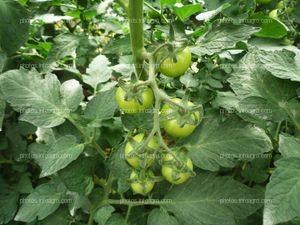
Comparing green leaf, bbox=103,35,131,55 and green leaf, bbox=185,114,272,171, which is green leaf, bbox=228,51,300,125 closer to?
green leaf, bbox=185,114,272,171

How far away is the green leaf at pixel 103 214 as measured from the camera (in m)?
0.77

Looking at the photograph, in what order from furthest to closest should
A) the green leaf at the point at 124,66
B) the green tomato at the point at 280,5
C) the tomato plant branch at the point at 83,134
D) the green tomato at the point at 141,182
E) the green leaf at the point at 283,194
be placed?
the green tomato at the point at 280,5 < the green leaf at the point at 124,66 < the tomato plant branch at the point at 83,134 < the green tomato at the point at 141,182 < the green leaf at the point at 283,194

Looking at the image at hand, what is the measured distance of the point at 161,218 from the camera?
0.68 metres

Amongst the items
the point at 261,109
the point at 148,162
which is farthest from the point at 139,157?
the point at 261,109

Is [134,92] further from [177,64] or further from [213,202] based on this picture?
[213,202]

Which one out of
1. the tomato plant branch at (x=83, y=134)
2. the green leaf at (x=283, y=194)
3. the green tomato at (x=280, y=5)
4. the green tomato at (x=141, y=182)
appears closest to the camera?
the green leaf at (x=283, y=194)

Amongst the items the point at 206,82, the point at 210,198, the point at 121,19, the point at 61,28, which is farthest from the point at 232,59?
the point at 61,28

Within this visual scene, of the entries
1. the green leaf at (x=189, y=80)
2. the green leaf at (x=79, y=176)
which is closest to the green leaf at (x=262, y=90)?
the green leaf at (x=189, y=80)

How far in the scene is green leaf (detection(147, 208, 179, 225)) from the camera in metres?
0.67

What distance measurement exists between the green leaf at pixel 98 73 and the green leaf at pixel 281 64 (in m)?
0.38

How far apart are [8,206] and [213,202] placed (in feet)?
1.68

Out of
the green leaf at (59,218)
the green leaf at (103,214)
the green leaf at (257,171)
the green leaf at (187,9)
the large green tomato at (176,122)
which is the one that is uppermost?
the green leaf at (187,9)

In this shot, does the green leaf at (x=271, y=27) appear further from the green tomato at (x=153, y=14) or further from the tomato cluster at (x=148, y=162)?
the tomato cluster at (x=148, y=162)

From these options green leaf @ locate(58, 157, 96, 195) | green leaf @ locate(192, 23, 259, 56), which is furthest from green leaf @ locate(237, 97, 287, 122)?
green leaf @ locate(58, 157, 96, 195)
